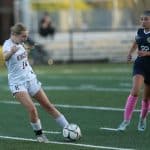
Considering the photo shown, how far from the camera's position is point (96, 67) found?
30.2 metres

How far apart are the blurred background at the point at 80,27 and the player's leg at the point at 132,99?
1963cm

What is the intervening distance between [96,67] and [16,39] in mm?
18381

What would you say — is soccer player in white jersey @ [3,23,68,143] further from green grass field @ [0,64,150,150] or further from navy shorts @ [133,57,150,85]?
navy shorts @ [133,57,150,85]

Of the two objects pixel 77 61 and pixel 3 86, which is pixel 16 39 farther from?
pixel 77 61

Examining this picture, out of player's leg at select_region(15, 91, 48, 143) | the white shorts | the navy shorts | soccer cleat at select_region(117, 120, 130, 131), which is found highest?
the navy shorts

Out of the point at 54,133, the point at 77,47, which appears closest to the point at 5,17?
the point at 77,47

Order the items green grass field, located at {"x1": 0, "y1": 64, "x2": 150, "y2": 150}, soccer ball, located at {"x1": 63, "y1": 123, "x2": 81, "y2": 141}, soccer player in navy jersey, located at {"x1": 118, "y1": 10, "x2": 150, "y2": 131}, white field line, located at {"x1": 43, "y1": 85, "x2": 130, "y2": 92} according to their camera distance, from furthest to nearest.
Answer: white field line, located at {"x1": 43, "y1": 85, "x2": 130, "y2": 92}, soccer player in navy jersey, located at {"x1": 118, "y1": 10, "x2": 150, "y2": 131}, soccer ball, located at {"x1": 63, "y1": 123, "x2": 81, "y2": 141}, green grass field, located at {"x1": 0, "y1": 64, "x2": 150, "y2": 150}

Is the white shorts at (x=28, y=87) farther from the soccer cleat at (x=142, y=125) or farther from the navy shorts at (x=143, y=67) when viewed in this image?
the soccer cleat at (x=142, y=125)

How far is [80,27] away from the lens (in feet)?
117

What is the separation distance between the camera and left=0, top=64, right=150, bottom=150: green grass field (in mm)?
11875

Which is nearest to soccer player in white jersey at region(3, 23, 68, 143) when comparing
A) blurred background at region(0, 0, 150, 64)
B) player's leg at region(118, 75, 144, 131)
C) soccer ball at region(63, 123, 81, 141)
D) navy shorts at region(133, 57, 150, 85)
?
soccer ball at region(63, 123, 81, 141)

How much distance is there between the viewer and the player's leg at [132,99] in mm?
12797

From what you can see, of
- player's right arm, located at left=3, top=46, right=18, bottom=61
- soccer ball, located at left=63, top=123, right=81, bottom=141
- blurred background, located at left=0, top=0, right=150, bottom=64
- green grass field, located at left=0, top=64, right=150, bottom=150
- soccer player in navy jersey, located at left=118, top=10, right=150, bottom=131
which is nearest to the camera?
player's right arm, located at left=3, top=46, right=18, bottom=61

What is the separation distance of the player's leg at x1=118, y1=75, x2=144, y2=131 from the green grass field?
0.15m
